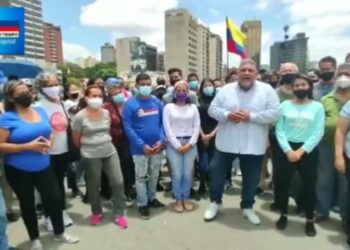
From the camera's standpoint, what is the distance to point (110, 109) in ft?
15.4

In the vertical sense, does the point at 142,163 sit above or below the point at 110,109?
below

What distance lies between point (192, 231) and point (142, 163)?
3.47 ft

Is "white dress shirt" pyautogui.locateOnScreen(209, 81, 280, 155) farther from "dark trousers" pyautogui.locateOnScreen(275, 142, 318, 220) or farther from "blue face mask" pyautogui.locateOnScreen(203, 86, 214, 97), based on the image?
"blue face mask" pyautogui.locateOnScreen(203, 86, 214, 97)

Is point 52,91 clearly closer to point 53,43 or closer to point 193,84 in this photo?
point 193,84

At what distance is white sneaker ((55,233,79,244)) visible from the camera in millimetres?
3781

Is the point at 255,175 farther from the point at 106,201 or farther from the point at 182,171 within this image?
the point at 106,201

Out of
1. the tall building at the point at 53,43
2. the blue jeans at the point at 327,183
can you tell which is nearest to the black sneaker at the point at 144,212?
the blue jeans at the point at 327,183

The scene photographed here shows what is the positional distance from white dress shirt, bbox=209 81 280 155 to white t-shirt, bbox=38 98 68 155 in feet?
6.03

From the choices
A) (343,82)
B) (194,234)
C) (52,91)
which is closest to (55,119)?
(52,91)

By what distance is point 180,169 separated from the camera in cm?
459

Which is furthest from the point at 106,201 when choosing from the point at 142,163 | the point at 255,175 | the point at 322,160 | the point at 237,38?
the point at 237,38

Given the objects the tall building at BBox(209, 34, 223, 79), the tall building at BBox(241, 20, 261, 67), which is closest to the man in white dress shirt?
the tall building at BBox(241, 20, 261, 67)

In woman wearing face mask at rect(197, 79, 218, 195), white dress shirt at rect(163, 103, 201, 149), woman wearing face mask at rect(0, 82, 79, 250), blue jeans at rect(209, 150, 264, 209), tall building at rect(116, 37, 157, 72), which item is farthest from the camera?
tall building at rect(116, 37, 157, 72)

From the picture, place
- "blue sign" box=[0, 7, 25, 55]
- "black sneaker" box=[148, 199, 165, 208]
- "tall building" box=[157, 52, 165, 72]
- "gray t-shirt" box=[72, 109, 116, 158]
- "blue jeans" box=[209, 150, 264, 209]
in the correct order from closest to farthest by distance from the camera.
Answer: "gray t-shirt" box=[72, 109, 116, 158]
"blue jeans" box=[209, 150, 264, 209]
"black sneaker" box=[148, 199, 165, 208]
"blue sign" box=[0, 7, 25, 55]
"tall building" box=[157, 52, 165, 72]
